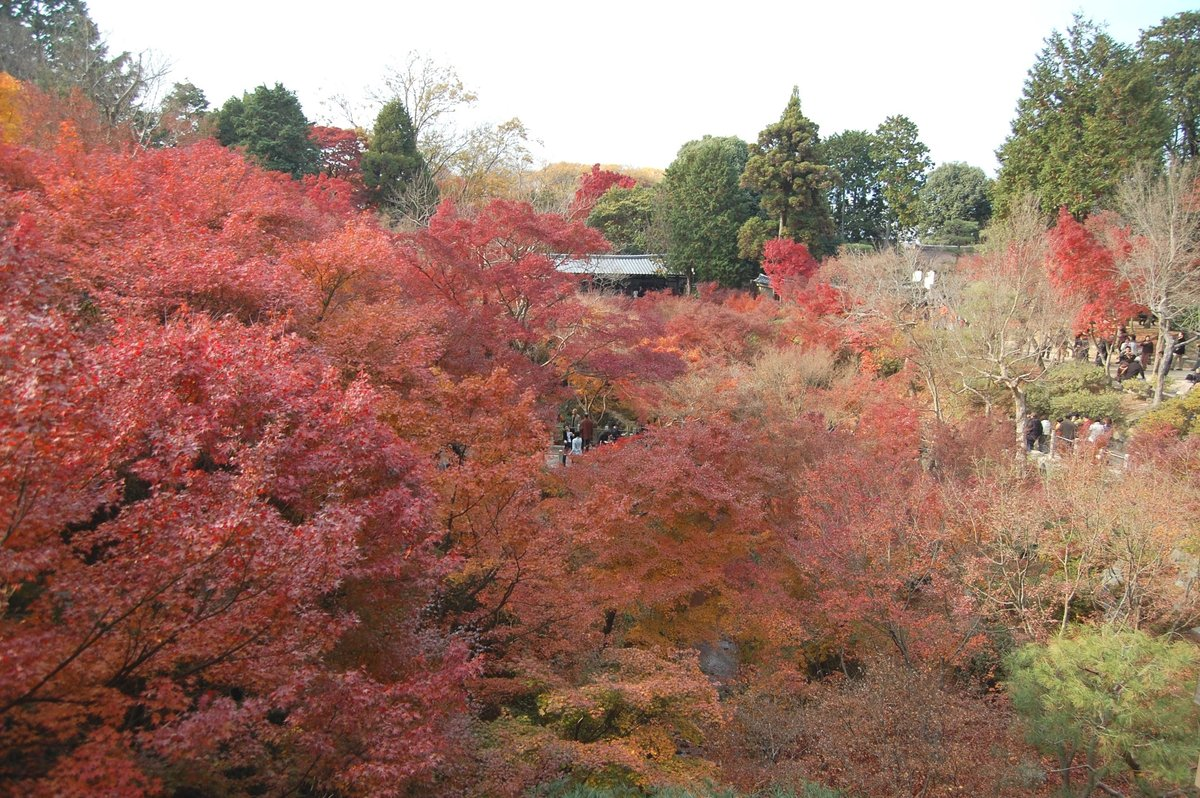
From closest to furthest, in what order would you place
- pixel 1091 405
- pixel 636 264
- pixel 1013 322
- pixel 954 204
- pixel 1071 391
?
1. pixel 1013 322
2. pixel 1091 405
3. pixel 1071 391
4. pixel 636 264
5. pixel 954 204

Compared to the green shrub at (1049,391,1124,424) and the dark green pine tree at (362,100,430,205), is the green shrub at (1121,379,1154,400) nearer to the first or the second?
the green shrub at (1049,391,1124,424)

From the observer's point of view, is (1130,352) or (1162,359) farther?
(1130,352)

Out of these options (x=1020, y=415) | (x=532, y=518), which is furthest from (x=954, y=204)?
(x=532, y=518)

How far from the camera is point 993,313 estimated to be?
20297 mm

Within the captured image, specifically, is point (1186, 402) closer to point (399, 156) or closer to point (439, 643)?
point (439, 643)

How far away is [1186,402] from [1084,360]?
23.1ft

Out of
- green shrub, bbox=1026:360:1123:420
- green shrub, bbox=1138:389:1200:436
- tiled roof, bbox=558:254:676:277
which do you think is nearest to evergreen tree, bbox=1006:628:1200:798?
green shrub, bbox=1138:389:1200:436

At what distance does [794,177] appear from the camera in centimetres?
3584

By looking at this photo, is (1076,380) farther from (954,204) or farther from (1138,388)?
(954,204)

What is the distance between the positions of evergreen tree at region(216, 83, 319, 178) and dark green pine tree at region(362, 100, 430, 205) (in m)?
3.92

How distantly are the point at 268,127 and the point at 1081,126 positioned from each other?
1279 inches

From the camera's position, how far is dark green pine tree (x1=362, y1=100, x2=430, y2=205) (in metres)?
31.9

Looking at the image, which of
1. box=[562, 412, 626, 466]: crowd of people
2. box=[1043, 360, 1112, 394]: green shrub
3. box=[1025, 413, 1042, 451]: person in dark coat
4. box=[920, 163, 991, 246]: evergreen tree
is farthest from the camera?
box=[920, 163, 991, 246]: evergreen tree

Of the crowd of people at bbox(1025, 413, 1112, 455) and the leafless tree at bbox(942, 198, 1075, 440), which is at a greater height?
the leafless tree at bbox(942, 198, 1075, 440)
